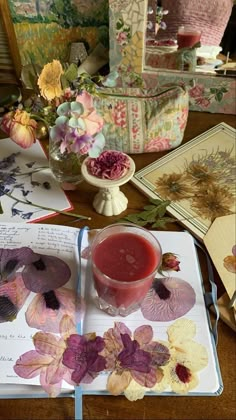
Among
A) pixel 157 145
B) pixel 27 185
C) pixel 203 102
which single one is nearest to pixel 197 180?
pixel 157 145

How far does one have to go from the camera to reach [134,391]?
54 cm

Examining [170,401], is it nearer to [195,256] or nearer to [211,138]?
[195,256]

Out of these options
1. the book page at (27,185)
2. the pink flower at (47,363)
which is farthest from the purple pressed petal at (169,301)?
the book page at (27,185)

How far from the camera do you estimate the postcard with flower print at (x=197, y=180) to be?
74 cm

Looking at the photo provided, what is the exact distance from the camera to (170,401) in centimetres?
55

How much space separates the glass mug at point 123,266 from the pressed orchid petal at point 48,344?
0.08 m

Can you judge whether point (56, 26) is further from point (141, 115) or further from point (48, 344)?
point (48, 344)

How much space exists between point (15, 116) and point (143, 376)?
1.38 ft

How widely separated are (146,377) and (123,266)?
148 mm

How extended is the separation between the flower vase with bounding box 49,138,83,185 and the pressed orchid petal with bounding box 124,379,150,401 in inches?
14.6

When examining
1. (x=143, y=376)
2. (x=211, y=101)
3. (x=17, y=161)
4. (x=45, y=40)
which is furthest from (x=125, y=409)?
(x=45, y=40)

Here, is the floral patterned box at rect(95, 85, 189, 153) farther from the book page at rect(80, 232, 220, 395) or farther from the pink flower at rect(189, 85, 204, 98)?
the book page at rect(80, 232, 220, 395)

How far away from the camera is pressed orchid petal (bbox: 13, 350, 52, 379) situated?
1.79 ft

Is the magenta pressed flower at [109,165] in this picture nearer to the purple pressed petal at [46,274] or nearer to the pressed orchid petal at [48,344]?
Result: the purple pressed petal at [46,274]
